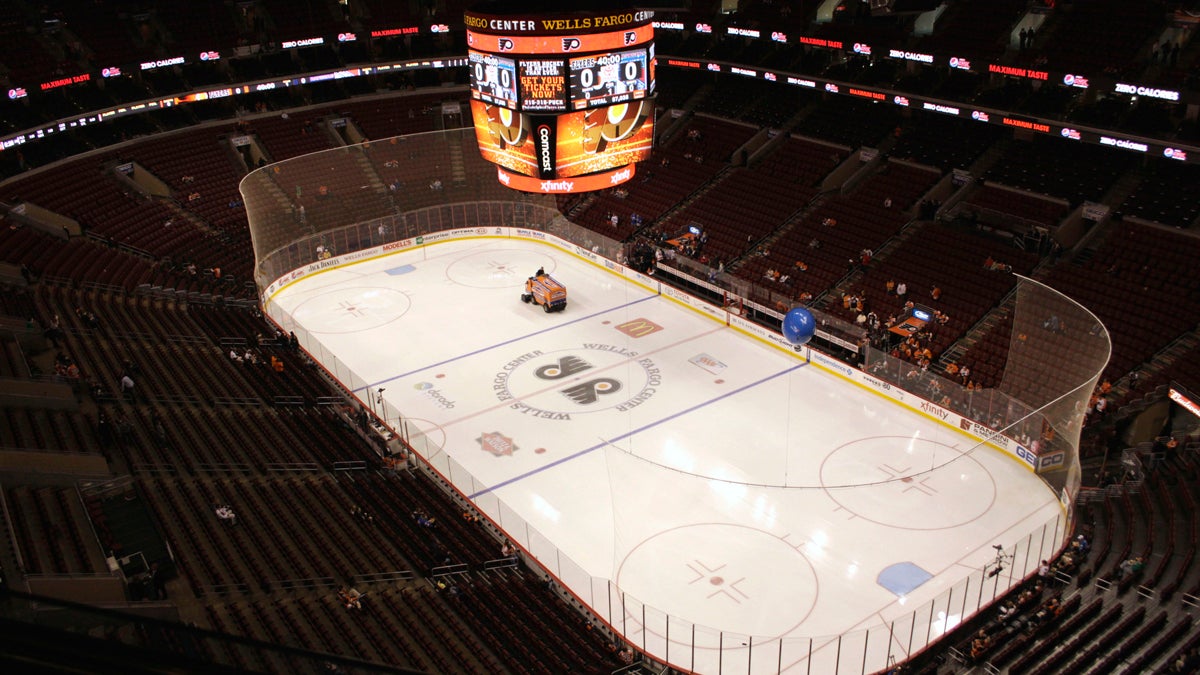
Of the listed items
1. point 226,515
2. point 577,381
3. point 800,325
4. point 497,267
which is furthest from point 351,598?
point 497,267

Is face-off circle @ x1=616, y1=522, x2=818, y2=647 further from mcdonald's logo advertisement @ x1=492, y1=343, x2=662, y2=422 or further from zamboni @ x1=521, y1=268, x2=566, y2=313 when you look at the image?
zamboni @ x1=521, y1=268, x2=566, y2=313

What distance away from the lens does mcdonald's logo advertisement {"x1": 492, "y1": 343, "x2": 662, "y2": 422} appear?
25547mm

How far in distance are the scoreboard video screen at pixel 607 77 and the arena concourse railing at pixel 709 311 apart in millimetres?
8960

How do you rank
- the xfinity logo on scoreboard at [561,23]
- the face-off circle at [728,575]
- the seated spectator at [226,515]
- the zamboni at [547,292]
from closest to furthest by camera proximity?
the face-off circle at [728,575] < the seated spectator at [226,515] < the xfinity logo on scoreboard at [561,23] < the zamboni at [547,292]

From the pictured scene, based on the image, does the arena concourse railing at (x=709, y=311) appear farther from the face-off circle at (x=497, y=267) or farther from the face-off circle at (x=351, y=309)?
the face-off circle at (x=497, y=267)

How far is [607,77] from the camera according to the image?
22.0 metres

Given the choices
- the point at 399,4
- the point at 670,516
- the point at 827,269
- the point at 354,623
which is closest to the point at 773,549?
the point at 670,516

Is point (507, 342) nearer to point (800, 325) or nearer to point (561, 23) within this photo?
point (800, 325)

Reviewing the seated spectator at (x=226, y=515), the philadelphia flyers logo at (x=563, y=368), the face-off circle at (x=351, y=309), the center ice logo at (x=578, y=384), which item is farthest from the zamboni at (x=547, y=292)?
the seated spectator at (x=226, y=515)

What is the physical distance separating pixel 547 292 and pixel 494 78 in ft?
33.9

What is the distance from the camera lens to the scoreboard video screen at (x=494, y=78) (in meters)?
21.8

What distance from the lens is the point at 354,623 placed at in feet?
52.4

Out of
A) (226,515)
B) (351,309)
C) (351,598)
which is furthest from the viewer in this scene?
(351,309)

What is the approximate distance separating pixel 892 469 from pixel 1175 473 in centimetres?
582
